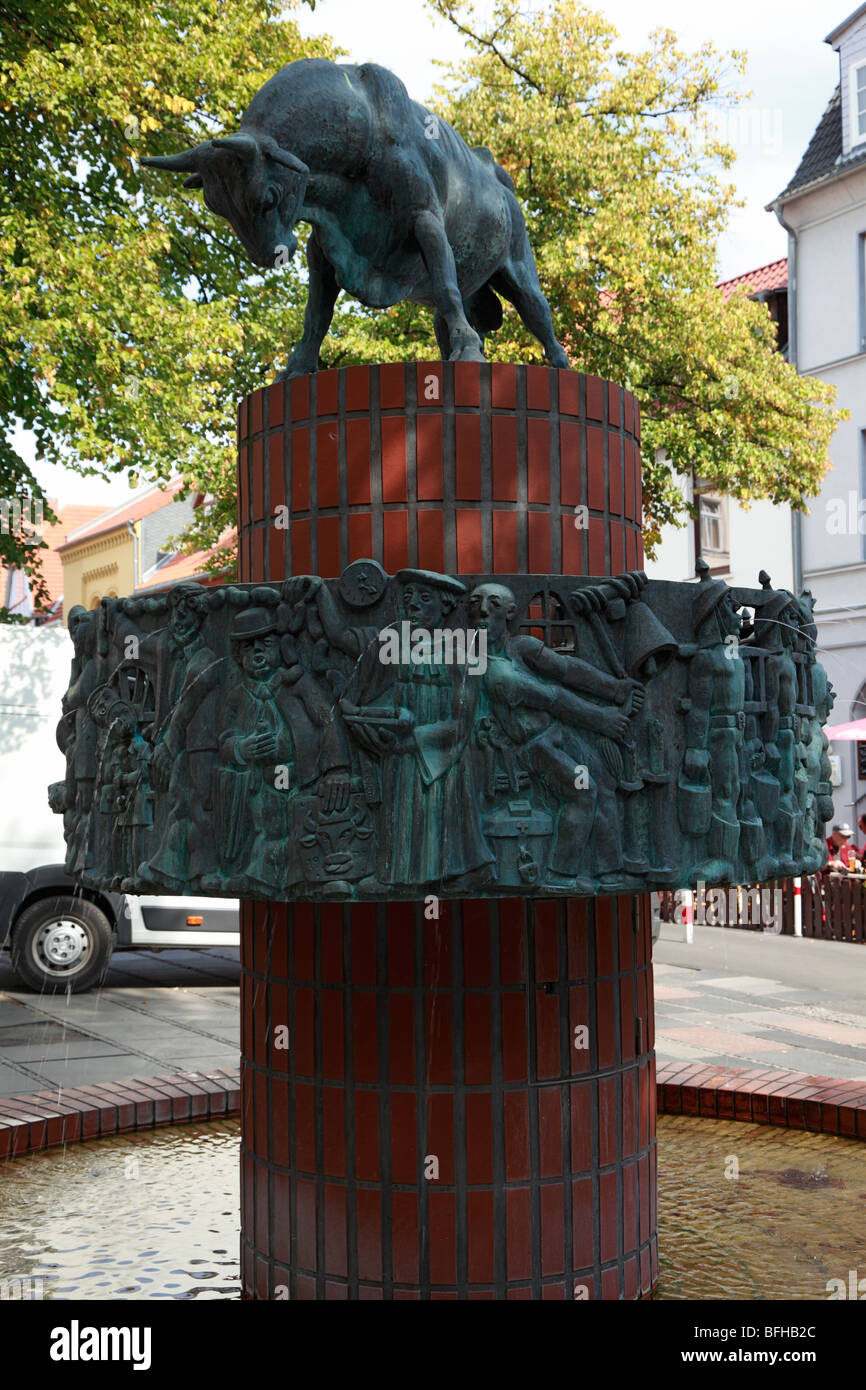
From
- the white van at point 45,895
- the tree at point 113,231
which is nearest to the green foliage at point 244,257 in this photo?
the tree at point 113,231

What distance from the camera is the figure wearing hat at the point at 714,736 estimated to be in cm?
393

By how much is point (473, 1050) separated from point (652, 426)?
14.1 m

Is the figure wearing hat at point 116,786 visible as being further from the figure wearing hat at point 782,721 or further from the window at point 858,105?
the window at point 858,105

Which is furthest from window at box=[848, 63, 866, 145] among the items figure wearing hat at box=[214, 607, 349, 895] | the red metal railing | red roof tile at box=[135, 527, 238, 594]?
figure wearing hat at box=[214, 607, 349, 895]

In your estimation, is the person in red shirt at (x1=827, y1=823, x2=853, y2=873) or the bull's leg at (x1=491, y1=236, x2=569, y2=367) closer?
the bull's leg at (x1=491, y1=236, x2=569, y2=367)

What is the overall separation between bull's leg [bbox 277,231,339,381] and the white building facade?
60.7 feet

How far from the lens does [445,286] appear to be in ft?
15.1

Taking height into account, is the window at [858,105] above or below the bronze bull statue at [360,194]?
above

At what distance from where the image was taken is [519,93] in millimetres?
17906

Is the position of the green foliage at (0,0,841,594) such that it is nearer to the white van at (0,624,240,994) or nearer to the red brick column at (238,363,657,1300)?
the white van at (0,624,240,994)

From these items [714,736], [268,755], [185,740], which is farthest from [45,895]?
[714,736]

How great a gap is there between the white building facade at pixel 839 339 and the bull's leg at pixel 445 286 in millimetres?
18756

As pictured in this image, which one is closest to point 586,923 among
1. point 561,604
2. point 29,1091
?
point 561,604

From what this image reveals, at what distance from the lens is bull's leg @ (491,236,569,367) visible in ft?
17.2
